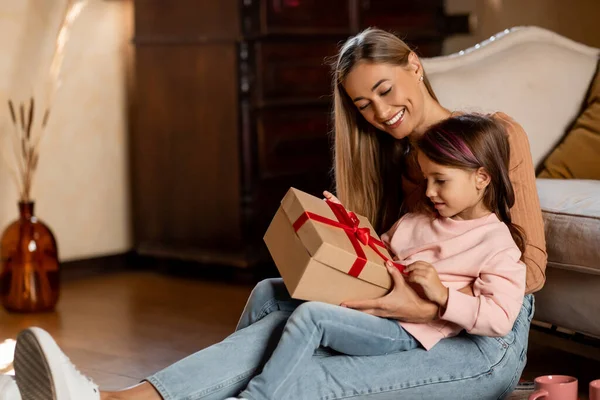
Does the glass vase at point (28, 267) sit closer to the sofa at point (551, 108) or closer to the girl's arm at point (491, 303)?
the sofa at point (551, 108)

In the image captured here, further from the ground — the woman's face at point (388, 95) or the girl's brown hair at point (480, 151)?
the woman's face at point (388, 95)

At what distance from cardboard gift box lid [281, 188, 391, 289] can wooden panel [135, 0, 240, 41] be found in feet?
6.15

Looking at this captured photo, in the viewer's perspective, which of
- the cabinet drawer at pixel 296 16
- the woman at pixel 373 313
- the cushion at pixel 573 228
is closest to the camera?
the woman at pixel 373 313

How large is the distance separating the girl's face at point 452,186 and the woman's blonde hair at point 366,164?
0.89 ft

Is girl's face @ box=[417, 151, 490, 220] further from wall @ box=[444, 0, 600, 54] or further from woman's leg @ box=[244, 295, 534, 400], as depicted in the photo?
wall @ box=[444, 0, 600, 54]

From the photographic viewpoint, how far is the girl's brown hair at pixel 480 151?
6.16 ft

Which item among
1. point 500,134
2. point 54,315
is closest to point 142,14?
point 54,315

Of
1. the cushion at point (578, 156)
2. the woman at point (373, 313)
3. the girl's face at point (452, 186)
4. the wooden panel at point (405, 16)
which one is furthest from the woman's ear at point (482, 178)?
the wooden panel at point (405, 16)

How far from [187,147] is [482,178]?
217cm

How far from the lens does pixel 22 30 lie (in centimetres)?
373

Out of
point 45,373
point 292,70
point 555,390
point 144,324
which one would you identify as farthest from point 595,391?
point 292,70

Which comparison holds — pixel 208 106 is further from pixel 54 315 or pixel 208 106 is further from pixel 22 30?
pixel 54 315

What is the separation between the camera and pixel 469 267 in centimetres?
188

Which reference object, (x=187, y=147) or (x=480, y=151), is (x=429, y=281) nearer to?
(x=480, y=151)
